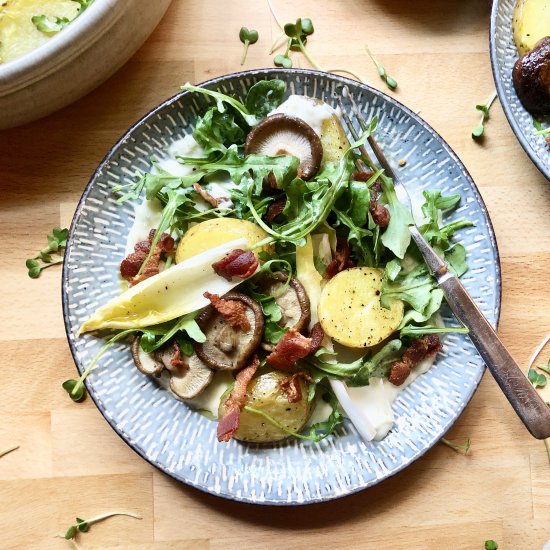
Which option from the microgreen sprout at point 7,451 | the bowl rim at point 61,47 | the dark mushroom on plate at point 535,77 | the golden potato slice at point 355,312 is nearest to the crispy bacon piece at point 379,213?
the golden potato slice at point 355,312

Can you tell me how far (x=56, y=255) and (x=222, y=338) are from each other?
489 mm

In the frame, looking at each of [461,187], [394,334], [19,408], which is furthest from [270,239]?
[19,408]

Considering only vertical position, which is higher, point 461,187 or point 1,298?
point 461,187

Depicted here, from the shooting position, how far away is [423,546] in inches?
66.2

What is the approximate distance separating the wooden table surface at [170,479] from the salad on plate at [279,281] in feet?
0.54

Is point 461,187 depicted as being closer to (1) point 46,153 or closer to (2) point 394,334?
(2) point 394,334

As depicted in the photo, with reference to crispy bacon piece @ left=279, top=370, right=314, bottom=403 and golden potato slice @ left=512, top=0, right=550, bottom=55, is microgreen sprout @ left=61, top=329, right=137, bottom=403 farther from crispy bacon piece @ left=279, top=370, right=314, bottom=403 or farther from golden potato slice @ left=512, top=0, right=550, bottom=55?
golden potato slice @ left=512, top=0, right=550, bottom=55

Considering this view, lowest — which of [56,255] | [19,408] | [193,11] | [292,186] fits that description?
[19,408]

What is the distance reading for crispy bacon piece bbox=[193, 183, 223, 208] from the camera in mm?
1585

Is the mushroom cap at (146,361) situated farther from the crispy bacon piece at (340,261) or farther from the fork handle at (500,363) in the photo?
the fork handle at (500,363)

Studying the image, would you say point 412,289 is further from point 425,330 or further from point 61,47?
point 61,47

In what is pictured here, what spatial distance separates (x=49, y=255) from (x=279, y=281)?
0.58m

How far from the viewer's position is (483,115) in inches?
68.3

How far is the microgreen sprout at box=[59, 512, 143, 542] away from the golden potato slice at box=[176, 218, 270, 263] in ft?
2.09
